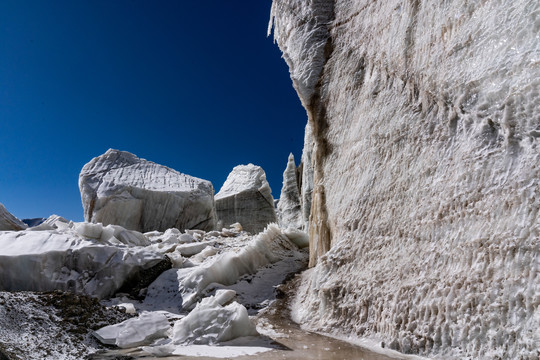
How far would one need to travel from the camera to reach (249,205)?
74.8ft

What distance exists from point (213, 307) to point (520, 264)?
309 cm

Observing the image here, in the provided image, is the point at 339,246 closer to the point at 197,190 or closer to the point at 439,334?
the point at 439,334

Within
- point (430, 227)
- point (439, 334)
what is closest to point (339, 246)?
point (430, 227)

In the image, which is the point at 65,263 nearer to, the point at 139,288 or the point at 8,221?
the point at 139,288

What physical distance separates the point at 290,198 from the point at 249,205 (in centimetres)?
273

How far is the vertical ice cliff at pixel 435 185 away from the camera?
9.83 ft

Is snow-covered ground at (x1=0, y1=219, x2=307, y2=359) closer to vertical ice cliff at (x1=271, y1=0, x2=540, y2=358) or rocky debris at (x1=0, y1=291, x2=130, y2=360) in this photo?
rocky debris at (x1=0, y1=291, x2=130, y2=360)

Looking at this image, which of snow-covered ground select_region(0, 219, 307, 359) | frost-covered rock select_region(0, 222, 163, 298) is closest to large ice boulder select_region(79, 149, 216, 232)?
snow-covered ground select_region(0, 219, 307, 359)

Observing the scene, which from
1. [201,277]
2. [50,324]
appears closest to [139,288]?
[201,277]

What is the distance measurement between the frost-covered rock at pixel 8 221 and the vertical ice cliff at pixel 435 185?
746 cm

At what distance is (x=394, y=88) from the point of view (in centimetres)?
490

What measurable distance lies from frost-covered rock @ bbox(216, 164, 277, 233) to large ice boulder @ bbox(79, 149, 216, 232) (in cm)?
465

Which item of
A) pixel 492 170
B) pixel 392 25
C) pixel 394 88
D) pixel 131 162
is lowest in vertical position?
pixel 492 170

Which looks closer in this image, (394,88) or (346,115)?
(394,88)
